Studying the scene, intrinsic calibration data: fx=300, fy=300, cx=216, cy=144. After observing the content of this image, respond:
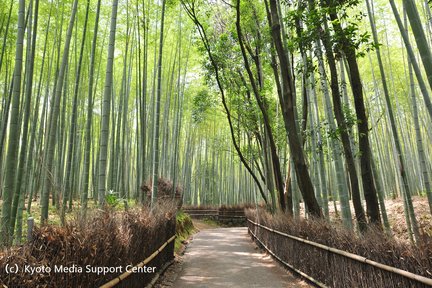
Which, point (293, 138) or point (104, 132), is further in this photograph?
point (293, 138)

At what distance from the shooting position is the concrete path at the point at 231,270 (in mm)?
4195

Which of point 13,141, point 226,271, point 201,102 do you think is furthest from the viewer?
point 201,102

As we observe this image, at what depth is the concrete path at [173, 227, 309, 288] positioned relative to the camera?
13.8 ft

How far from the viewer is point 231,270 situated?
5047 mm

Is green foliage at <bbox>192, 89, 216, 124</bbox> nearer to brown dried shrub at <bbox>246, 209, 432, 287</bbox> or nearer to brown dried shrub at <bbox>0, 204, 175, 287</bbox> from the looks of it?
brown dried shrub at <bbox>246, 209, 432, 287</bbox>

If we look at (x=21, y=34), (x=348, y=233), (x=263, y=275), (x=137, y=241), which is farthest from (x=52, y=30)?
(x=348, y=233)

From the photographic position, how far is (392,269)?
2.14 m

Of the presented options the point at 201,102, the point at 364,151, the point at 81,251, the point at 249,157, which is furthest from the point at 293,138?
the point at 249,157

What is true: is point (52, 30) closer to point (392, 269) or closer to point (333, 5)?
point (333, 5)

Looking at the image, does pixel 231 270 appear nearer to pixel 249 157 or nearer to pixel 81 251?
pixel 81 251

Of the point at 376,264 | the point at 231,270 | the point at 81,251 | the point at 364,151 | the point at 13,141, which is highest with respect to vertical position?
the point at 13,141

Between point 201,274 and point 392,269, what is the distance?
3.29m

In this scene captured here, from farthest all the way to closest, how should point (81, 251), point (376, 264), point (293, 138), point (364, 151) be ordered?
point (293, 138) → point (364, 151) → point (376, 264) → point (81, 251)

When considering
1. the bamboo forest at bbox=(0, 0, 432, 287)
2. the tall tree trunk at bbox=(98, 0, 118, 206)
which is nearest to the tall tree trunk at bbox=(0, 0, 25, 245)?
the bamboo forest at bbox=(0, 0, 432, 287)
